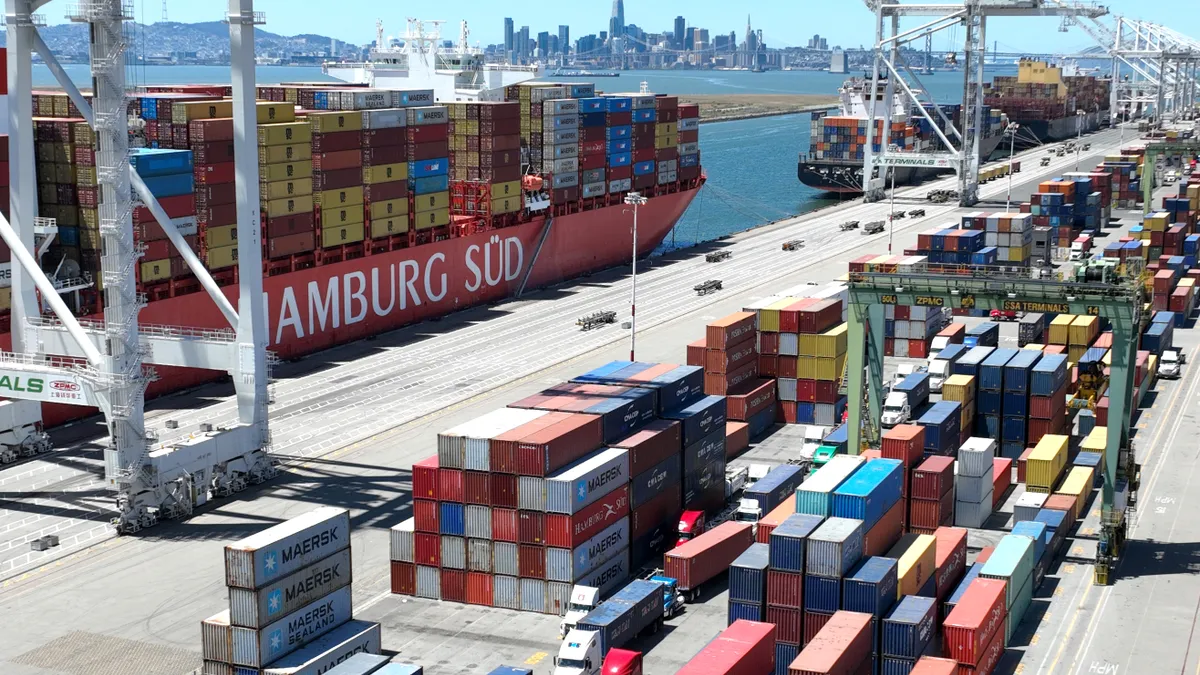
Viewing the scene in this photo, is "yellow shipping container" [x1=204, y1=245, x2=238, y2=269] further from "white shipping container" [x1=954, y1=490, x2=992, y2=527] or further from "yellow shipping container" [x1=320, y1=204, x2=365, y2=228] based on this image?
"white shipping container" [x1=954, y1=490, x2=992, y2=527]

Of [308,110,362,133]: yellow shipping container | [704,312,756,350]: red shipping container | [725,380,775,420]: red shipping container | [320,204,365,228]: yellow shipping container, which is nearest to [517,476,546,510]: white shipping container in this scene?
[725,380,775,420]: red shipping container

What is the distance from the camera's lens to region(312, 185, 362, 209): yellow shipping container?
76.8 metres

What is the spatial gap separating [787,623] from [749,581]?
1.45m

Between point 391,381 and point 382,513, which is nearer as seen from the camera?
point 382,513

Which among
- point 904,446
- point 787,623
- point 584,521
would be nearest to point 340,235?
point 904,446

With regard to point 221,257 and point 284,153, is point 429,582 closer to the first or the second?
point 221,257

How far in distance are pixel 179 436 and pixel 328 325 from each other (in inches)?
772

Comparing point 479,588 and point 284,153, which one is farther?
point 284,153

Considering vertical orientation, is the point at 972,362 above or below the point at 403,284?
below

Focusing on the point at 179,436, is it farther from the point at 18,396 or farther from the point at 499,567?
the point at 499,567

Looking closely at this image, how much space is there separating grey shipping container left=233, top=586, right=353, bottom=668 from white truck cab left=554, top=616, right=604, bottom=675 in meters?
5.99

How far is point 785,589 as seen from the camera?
3691cm

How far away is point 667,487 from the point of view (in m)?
47.0

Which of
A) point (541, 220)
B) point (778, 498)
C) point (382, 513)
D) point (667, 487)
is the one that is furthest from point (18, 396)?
point (541, 220)
